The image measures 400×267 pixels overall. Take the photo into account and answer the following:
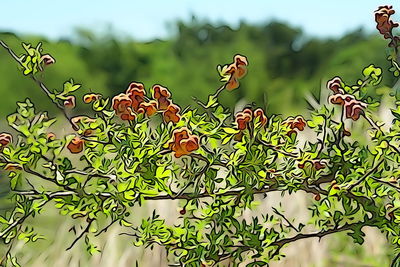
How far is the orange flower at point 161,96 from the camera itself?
90 cm

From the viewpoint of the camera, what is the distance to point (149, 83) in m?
5.15

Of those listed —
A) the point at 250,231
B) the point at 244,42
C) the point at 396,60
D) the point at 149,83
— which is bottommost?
the point at 250,231

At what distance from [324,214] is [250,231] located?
0.10m

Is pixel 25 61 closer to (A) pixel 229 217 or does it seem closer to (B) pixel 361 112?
(A) pixel 229 217

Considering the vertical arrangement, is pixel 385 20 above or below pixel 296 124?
above

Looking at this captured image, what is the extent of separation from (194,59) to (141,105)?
455cm

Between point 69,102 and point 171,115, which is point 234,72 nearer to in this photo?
point 171,115

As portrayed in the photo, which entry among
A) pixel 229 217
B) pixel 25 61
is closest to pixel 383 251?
pixel 229 217

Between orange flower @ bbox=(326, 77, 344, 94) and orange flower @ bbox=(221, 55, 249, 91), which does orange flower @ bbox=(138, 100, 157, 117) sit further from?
orange flower @ bbox=(326, 77, 344, 94)

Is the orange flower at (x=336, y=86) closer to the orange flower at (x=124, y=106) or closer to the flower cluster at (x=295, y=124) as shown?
the flower cluster at (x=295, y=124)

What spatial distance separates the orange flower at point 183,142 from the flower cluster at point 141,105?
7cm

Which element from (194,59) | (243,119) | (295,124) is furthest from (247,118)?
(194,59)

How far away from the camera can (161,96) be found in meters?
0.90

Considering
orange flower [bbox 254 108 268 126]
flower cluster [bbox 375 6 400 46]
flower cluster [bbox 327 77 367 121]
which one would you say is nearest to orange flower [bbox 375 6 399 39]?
flower cluster [bbox 375 6 400 46]
